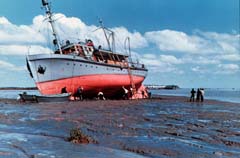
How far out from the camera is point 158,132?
15.1 meters

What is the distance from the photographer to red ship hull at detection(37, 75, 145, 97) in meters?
37.0

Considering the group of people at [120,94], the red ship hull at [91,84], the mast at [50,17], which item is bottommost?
the group of people at [120,94]

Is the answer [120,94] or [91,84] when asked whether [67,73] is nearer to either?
[91,84]

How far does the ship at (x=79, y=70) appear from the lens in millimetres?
36719

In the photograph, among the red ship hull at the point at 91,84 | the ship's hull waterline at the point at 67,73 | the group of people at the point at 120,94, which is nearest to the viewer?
the ship's hull waterline at the point at 67,73

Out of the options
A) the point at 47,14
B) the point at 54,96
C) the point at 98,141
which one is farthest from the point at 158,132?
the point at 47,14

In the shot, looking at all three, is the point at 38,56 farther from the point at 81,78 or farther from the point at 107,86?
the point at 107,86

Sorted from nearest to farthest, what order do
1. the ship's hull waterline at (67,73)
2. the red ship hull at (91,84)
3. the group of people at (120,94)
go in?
the ship's hull waterline at (67,73) → the red ship hull at (91,84) → the group of people at (120,94)

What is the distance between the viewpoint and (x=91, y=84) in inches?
1540

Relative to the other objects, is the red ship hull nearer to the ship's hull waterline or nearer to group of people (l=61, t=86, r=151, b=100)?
the ship's hull waterline

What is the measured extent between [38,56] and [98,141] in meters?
26.0

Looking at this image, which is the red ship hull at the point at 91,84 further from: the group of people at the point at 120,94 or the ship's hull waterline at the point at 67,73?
the group of people at the point at 120,94

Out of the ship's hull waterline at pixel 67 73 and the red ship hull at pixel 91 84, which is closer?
the ship's hull waterline at pixel 67 73

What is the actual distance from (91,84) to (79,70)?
92.7 inches
